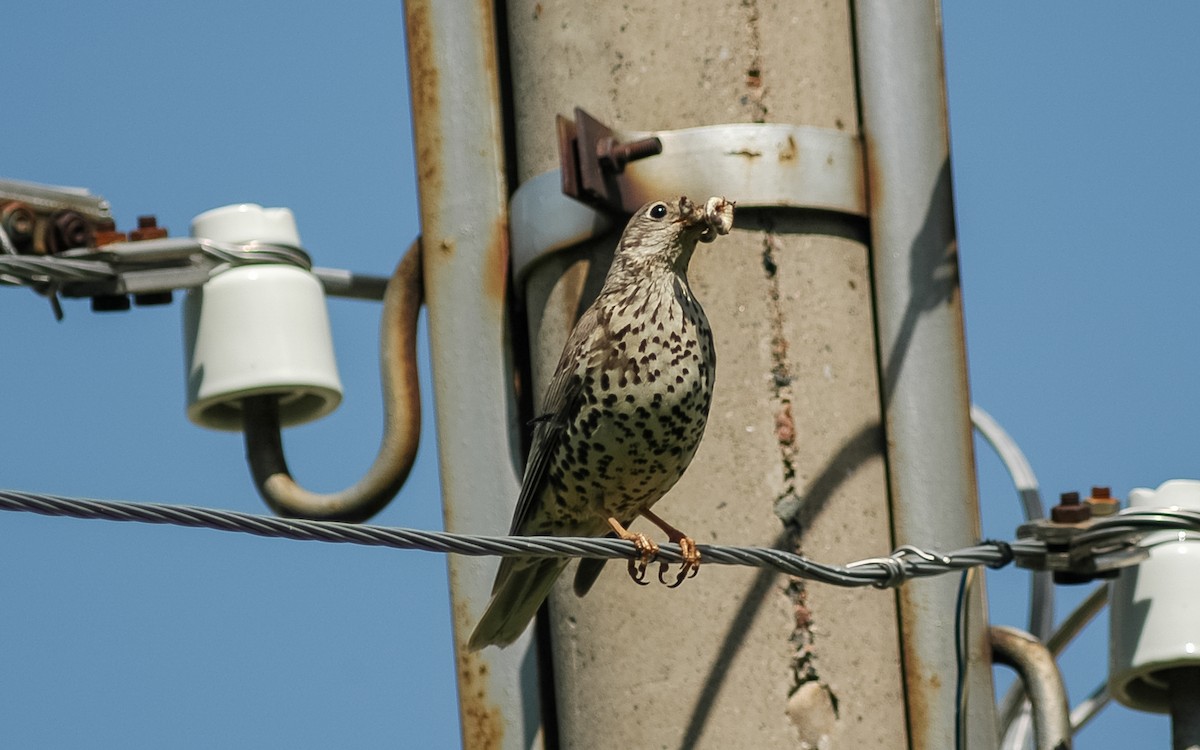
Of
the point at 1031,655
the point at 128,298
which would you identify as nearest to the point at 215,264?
the point at 128,298

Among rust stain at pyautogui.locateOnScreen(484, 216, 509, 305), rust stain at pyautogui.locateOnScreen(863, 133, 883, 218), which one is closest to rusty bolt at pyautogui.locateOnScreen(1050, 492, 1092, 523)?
rust stain at pyautogui.locateOnScreen(863, 133, 883, 218)

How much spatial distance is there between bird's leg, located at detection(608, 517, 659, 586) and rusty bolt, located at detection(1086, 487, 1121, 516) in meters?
1.26

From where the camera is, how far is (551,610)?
20.1ft

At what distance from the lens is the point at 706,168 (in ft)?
20.0

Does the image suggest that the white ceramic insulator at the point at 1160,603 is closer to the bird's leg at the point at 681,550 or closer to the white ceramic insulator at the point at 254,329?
the bird's leg at the point at 681,550

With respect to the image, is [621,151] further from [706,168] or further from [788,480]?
[788,480]

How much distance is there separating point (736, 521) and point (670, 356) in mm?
458

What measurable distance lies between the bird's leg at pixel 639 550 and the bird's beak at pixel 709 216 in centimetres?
80

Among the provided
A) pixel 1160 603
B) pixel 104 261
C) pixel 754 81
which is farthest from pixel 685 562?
pixel 104 261

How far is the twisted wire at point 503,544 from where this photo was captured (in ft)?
13.7

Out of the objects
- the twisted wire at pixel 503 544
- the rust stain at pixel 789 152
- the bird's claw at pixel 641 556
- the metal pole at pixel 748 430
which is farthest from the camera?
the rust stain at pixel 789 152

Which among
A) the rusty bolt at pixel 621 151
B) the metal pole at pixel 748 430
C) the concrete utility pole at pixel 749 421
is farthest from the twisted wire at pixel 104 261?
the rusty bolt at pixel 621 151

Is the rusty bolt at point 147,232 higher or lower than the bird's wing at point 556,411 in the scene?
higher

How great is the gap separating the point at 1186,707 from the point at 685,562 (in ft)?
6.08
